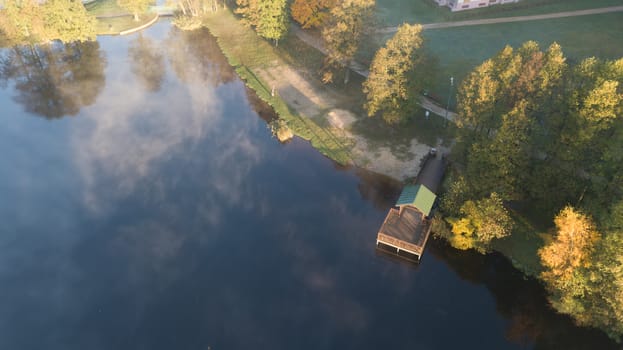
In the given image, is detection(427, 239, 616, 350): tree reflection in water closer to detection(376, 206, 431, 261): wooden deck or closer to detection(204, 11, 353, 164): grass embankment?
detection(376, 206, 431, 261): wooden deck

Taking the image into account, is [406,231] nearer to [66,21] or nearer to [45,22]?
[66,21]

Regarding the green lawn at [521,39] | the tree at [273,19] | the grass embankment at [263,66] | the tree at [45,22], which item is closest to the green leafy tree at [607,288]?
the grass embankment at [263,66]

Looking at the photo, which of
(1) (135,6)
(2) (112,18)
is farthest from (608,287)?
(2) (112,18)

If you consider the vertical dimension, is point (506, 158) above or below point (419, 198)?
above

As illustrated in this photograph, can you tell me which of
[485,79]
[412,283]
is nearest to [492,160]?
[485,79]

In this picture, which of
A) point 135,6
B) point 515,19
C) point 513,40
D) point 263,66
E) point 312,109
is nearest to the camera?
point 312,109

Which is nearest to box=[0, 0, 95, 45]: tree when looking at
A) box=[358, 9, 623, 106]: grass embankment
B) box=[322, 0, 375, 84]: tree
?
box=[322, 0, 375, 84]: tree

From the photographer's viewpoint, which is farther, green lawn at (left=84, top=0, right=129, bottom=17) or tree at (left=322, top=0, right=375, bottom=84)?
green lawn at (left=84, top=0, right=129, bottom=17)
